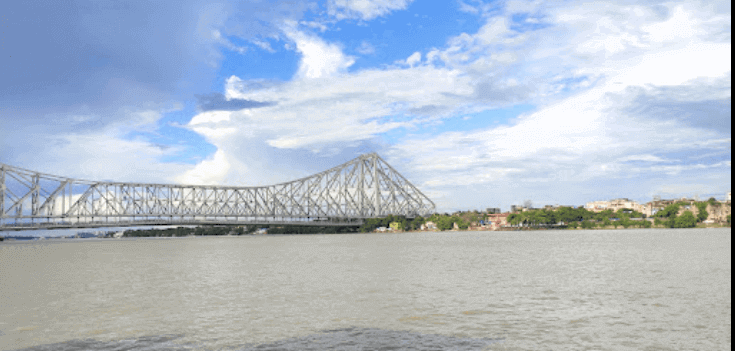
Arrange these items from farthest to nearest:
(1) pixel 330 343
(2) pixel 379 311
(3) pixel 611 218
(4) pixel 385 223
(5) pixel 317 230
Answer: (5) pixel 317 230
(3) pixel 611 218
(4) pixel 385 223
(2) pixel 379 311
(1) pixel 330 343

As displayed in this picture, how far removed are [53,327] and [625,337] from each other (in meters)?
14.2

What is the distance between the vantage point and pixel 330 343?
A: 42.4ft

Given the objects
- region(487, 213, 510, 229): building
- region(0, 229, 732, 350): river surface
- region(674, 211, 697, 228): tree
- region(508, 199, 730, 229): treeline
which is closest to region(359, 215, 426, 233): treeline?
region(487, 213, 510, 229): building

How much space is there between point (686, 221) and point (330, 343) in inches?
6090

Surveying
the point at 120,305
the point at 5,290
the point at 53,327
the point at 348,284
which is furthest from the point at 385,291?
the point at 5,290

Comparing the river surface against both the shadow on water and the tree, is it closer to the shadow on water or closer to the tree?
the shadow on water

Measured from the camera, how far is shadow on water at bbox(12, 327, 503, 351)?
41.0 ft

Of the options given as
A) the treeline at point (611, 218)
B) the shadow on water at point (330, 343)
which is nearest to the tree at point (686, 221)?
the treeline at point (611, 218)

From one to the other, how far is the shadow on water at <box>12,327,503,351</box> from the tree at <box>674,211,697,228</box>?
151915 millimetres

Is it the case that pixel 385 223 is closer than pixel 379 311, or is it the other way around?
pixel 379 311

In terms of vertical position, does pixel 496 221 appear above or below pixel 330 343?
above

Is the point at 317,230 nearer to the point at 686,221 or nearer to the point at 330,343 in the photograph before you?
the point at 686,221

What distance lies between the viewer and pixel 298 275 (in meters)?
29.8

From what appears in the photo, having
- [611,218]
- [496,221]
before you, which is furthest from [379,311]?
[496,221]
